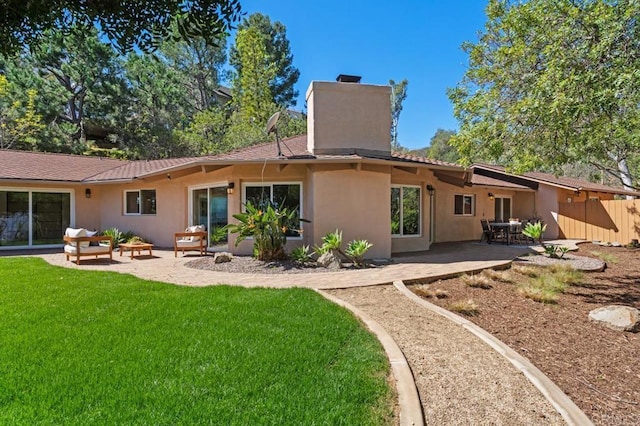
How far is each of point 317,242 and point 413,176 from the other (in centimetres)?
483

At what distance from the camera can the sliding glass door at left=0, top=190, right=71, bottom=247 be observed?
15.1 metres

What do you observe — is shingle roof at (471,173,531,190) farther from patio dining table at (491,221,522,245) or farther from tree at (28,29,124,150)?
tree at (28,29,124,150)

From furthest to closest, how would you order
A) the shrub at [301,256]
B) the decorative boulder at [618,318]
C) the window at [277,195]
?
the window at [277,195], the shrub at [301,256], the decorative boulder at [618,318]

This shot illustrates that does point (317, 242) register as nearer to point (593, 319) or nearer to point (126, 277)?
point (126, 277)

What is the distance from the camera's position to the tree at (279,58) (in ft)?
124

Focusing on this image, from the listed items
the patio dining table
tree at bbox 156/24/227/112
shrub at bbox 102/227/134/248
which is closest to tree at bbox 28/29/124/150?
tree at bbox 156/24/227/112

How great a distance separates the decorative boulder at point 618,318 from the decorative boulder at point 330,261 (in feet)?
18.6

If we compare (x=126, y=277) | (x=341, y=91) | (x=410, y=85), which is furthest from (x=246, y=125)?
(x=410, y=85)

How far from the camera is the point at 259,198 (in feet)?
40.8

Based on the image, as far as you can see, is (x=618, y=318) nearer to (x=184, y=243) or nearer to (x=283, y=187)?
(x=283, y=187)

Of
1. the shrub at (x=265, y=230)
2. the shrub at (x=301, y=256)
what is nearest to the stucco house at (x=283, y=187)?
the shrub at (x=301, y=256)

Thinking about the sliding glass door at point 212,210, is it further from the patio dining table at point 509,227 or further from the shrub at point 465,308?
the patio dining table at point 509,227

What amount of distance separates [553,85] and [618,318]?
426cm

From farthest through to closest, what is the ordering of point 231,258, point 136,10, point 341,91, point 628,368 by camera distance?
point 341,91
point 231,258
point 628,368
point 136,10
